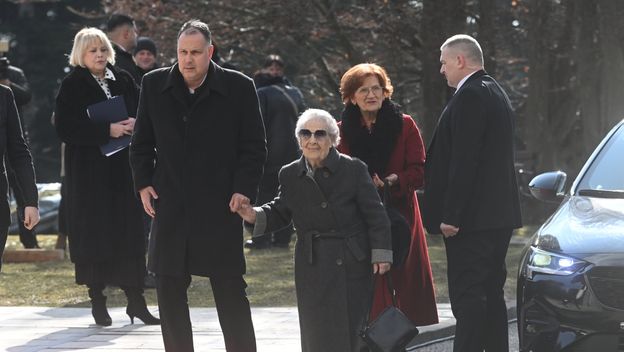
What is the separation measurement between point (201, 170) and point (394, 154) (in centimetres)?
155

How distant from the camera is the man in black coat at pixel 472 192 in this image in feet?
25.8

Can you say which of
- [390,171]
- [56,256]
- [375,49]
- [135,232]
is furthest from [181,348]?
[375,49]

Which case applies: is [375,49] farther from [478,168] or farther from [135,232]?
[478,168]

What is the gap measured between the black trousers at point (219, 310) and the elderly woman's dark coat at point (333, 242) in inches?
11.5

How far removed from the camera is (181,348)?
24.4ft

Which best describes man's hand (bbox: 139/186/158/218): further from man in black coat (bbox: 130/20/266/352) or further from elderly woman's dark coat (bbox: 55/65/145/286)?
elderly woman's dark coat (bbox: 55/65/145/286)

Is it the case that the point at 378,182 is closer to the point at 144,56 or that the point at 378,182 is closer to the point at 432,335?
the point at 432,335

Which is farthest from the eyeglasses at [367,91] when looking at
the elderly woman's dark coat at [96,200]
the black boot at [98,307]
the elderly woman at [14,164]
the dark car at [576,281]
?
the black boot at [98,307]

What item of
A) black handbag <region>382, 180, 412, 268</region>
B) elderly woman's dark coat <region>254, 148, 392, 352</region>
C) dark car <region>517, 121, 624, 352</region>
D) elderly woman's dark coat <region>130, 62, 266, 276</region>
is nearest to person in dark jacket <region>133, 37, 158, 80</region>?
elderly woman's dark coat <region>130, 62, 266, 276</region>

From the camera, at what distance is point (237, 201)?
23.9 ft

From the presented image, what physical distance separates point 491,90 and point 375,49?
16.8 m

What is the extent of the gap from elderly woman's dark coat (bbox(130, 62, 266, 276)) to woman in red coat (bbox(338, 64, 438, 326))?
3.55 feet

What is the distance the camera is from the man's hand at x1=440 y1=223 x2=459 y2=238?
7840 mm

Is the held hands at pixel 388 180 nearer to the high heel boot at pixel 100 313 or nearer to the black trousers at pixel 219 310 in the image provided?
the black trousers at pixel 219 310
